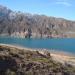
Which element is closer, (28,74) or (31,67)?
(28,74)

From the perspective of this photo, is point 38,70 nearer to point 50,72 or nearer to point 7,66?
point 50,72

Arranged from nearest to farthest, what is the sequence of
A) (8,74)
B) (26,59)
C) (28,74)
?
(8,74)
(28,74)
(26,59)

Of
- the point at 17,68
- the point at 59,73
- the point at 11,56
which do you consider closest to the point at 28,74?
the point at 17,68

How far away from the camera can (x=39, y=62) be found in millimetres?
24125

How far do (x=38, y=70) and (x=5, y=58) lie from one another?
3.19m

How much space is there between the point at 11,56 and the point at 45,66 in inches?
129

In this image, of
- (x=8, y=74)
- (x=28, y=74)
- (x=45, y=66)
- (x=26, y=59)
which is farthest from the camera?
(x=26, y=59)

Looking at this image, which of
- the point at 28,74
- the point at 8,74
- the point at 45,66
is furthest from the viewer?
the point at 45,66

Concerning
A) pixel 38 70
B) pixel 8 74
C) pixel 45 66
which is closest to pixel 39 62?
pixel 45 66

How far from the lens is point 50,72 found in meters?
21.5

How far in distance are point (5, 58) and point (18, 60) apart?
1.40 meters

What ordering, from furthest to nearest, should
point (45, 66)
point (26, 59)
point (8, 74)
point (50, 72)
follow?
1. point (26, 59)
2. point (45, 66)
3. point (50, 72)
4. point (8, 74)

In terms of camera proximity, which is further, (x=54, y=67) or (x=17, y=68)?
(x=54, y=67)

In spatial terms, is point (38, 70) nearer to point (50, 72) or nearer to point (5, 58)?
point (50, 72)
